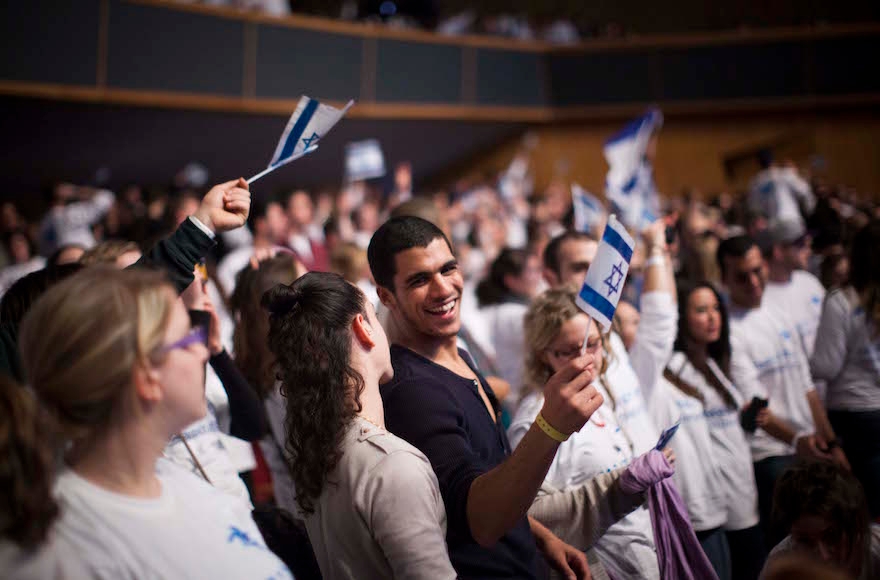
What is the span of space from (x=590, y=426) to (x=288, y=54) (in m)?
7.91

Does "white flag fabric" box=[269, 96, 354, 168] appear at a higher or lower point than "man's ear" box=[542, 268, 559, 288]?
higher

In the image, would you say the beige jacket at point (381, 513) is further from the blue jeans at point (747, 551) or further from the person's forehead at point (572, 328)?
the blue jeans at point (747, 551)

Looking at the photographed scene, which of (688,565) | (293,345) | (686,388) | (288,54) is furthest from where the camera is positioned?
(288,54)

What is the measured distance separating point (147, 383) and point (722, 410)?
2.36 meters

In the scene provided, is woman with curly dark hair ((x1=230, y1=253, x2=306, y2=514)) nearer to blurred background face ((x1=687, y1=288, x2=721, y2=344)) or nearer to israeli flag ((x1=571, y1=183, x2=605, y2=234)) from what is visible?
blurred background face ((x1=687, y1=288, x2=721, y2=344))

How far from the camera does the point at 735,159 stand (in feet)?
40.2

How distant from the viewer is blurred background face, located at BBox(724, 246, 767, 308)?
373 centimetres

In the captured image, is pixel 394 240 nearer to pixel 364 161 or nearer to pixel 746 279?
pixel 746 279

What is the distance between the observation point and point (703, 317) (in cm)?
316

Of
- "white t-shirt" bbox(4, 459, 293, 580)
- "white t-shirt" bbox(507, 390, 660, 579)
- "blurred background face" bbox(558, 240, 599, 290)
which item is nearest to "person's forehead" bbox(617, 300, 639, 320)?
"blurred background face" bbox(558, 240, 599, 290)

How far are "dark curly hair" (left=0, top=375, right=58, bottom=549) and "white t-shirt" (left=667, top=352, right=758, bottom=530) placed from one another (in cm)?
225

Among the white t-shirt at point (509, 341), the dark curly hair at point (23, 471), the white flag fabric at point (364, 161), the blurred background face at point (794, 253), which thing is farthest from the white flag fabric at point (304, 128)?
the white flag fabric at point (364, 161)

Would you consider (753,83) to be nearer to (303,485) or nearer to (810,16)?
(810,16)

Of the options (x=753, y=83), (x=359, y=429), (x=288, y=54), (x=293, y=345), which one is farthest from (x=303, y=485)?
(x=753, y=83)
